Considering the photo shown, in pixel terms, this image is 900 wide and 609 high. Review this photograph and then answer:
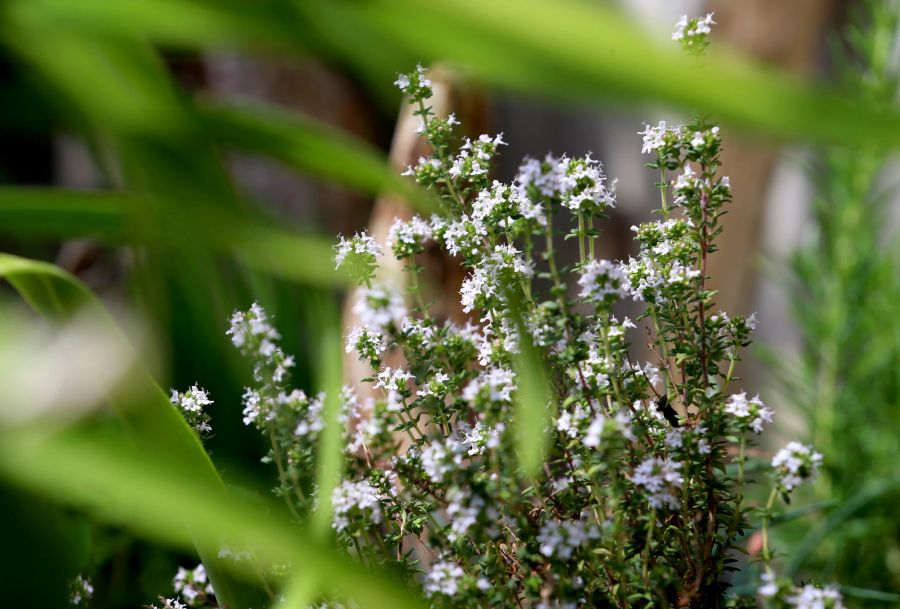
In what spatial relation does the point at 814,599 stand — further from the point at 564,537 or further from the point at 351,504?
the point at 351,504

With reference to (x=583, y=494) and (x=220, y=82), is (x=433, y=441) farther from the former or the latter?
(x=220, y=82)

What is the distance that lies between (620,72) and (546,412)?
11.0 inches

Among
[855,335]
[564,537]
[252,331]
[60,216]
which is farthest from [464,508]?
[855,335]

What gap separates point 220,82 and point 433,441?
1632mm

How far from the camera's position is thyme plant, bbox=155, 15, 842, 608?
17.5 inches

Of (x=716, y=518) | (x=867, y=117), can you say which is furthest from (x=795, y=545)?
(x=867, y=117)

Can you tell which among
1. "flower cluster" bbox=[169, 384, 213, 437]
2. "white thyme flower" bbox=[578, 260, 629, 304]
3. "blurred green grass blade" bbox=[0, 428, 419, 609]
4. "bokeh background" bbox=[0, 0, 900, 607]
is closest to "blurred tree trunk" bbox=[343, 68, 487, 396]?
"bokeh background" bbox=[0, 0, 900, 607]

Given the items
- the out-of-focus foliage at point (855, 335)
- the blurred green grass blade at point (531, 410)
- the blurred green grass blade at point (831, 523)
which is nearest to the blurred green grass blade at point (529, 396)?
the blurred green grass blade at point (531, 410)

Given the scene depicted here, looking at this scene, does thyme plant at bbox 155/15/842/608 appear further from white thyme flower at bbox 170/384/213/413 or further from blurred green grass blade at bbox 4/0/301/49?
blurred green grass blade at bbox 4/0/301/49

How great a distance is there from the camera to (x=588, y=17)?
9.6 inches

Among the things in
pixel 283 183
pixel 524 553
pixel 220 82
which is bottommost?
pixel 524 553

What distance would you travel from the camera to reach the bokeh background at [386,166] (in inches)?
9.6

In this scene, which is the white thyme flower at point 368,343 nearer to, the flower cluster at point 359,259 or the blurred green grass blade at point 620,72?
the flower cluster at point 359,259

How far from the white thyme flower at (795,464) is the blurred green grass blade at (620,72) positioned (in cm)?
25
